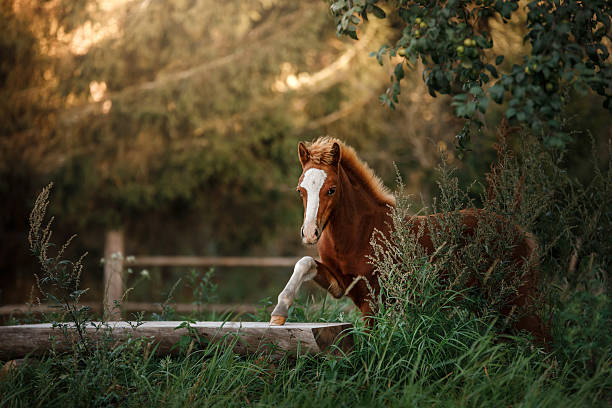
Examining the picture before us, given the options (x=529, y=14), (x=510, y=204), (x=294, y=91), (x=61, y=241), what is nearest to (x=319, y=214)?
(x=510, y=204)

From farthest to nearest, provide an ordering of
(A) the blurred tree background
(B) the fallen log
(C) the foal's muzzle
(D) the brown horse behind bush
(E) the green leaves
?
1. (A) the blurred tree background
2. (D) the brown horse behind bush
3. (C) the foal's muzzle
4. (B) the fallen log
5. (E) the green leaves

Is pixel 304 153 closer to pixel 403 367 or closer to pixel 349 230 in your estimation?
pixel 349 230

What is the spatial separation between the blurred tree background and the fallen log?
5.28m

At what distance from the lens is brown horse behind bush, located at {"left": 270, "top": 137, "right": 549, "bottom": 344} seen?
3.68 metres

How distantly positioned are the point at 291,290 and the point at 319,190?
681 mm

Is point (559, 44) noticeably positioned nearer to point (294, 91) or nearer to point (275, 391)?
point (275, 391)

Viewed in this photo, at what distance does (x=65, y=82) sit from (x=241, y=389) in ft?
23.4

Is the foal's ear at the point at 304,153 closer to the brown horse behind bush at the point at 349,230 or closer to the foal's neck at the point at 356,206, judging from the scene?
the brown horse behind bush at the point at 349,230

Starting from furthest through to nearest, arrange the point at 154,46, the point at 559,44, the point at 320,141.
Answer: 1. the point at 154,46
2. the point at 320,141
3. the point at 559,44

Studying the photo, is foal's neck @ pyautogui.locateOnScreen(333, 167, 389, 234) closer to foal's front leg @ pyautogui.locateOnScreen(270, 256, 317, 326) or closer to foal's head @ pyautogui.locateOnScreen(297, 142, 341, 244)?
foal's head @ pyautogui.locateOnScreen(297, 142, 341, 244)

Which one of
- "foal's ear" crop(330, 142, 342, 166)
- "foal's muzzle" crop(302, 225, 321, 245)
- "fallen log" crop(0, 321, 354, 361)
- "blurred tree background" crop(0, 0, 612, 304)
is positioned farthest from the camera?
"blurred tree background" crop(0, 0, 612, 304)

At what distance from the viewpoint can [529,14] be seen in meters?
3.06

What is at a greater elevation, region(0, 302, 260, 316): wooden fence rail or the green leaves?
the green leaves

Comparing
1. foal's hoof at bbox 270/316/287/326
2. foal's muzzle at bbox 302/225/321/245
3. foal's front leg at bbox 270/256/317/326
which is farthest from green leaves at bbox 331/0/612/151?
foal's hoof at bbox 270/316/287/326
